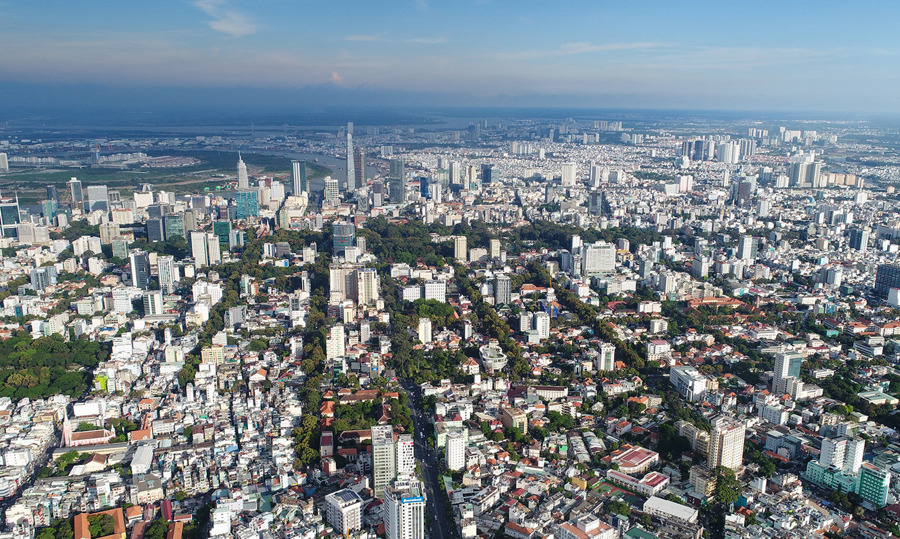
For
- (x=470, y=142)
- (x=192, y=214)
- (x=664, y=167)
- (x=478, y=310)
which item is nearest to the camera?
(x=478, y=310)

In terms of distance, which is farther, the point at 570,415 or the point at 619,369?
the point at 619,369

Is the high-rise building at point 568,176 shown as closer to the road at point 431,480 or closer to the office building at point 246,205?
the office building at point 246,205

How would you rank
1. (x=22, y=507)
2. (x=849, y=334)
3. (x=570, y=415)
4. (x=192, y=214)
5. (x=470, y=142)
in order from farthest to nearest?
(x=470, y=142), (x=192, y=214), (x=849, y=334), (x=570, y=415), (x=22, y=507)

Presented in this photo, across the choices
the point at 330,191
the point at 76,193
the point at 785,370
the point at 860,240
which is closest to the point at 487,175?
the point at 330,191

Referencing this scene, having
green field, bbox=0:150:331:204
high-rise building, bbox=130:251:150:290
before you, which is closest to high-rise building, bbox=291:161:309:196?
green field, bbox=0:150:331:204

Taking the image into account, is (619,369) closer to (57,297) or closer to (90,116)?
(57,297)

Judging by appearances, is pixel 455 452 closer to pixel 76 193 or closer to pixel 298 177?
pixel 76 193

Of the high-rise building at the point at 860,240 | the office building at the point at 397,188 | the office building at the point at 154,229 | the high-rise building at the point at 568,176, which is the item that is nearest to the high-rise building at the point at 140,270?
the office building at the point at 154,229

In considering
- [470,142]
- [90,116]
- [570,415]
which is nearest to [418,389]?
[570,415]
